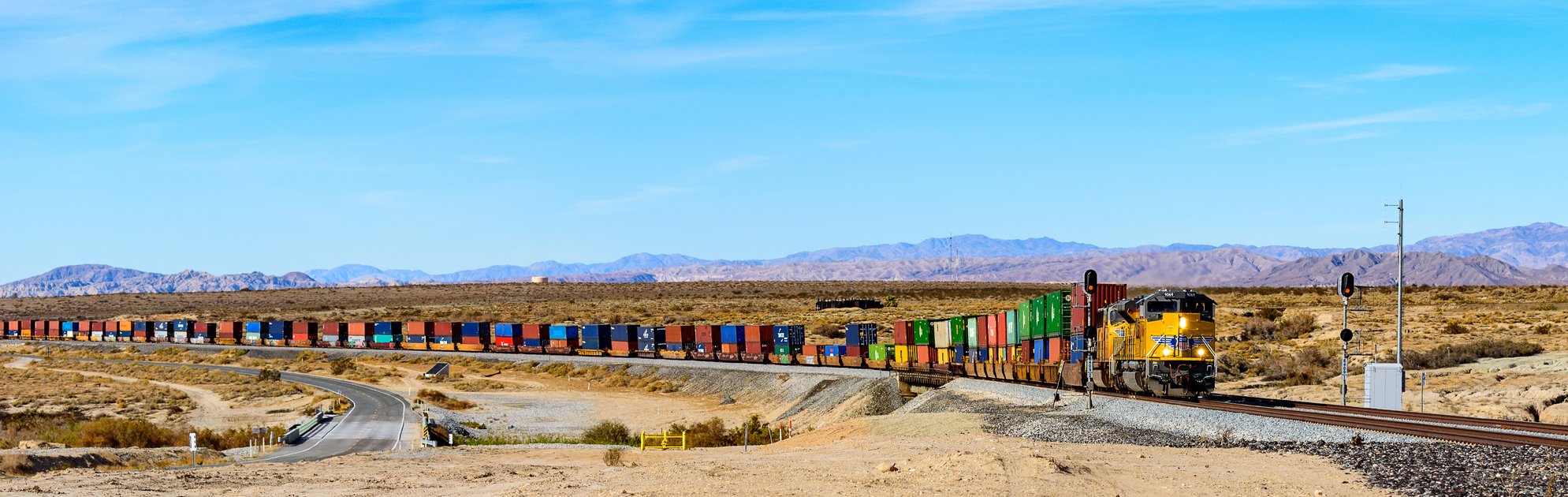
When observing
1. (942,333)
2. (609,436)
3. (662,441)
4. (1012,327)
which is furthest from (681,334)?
(662,441)

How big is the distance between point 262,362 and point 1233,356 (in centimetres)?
7056

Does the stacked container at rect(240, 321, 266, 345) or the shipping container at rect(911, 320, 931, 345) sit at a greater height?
the shipping container at rect(911, 320, 931, 345)

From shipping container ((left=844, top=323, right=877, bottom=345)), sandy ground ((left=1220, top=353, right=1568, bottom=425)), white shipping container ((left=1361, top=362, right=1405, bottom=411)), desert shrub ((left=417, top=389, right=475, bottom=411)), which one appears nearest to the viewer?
white shipping container ((left=1361, top=362, right=1405, bottom=411))

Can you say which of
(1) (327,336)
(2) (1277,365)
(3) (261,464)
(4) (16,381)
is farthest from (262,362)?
(2) (1277,365)

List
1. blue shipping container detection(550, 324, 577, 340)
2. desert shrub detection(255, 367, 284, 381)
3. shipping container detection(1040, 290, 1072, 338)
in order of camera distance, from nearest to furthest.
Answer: shipping container detection(1040, 290, 1072, 338)
desert shrub detection(255, 367, 284, 381)
blue shipping container detection(550, 324, 577, 340)

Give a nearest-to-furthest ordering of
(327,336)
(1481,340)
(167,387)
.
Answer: (1481,340), (167,387), (327,336)

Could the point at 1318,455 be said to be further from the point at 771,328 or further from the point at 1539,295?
the point at 1539,295

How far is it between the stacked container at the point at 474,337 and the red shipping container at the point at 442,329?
35.9 inches

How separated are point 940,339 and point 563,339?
136ft

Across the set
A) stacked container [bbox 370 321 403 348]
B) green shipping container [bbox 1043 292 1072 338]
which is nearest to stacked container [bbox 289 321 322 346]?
stacked container [bbox 370 321 403 348]

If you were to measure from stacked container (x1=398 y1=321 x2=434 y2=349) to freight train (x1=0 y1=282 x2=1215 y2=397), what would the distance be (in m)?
0.14

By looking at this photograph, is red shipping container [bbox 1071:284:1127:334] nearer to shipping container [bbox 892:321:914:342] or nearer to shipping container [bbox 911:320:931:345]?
shipping container [bbox 911:320:931:345]

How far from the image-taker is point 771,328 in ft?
245

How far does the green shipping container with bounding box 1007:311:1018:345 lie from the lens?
4753cm
